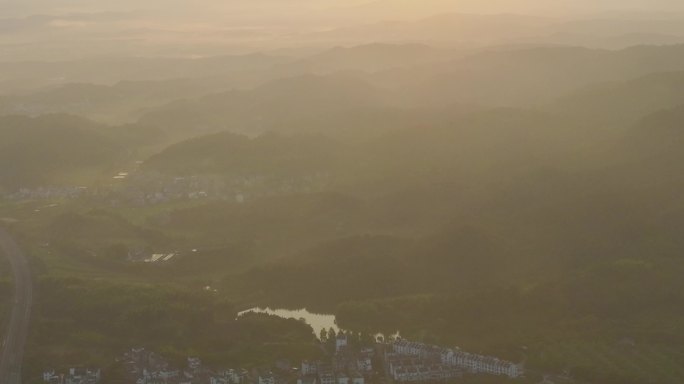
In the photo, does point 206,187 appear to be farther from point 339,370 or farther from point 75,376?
point 339,370


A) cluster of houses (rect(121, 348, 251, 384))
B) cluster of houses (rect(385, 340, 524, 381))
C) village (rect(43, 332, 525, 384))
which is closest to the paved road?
village (rect(43, 332, 525, 384))

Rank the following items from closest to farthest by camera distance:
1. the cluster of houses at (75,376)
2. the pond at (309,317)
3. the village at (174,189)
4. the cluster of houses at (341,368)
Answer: the cluster of houses at (341,368), the cluster of houses at (75,376), the pond at (309,317), the village at (174,189)

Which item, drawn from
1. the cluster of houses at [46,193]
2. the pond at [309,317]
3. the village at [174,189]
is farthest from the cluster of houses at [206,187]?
the pond at [309,317]

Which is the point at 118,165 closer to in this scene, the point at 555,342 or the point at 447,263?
the point at 447,263

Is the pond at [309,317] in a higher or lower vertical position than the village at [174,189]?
higher

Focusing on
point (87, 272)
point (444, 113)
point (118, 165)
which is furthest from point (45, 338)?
point (444, 113)

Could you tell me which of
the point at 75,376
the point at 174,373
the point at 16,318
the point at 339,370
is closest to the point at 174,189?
the point at 16,318

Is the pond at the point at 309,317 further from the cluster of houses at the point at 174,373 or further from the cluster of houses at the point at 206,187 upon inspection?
the cluster of houses at the point at 206,187

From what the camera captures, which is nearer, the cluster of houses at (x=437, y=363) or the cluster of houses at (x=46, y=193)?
the cluster of houses at (x=437, y=363)
